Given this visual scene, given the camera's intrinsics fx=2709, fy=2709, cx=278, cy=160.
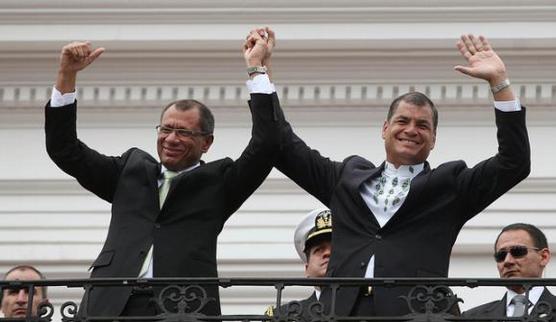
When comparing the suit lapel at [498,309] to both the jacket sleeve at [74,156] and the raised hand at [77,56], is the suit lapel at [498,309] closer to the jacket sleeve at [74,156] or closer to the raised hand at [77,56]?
the jacket sleeve at [74,156]

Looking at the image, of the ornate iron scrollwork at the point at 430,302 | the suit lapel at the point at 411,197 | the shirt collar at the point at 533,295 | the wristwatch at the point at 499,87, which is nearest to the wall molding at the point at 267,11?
the shirt collar at the point at 533,295

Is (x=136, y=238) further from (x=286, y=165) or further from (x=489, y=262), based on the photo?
(x=489, y=262)

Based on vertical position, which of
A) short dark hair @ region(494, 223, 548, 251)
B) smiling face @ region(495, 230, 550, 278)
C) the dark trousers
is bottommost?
the dark trousers

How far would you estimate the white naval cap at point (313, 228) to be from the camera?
10.9 metres

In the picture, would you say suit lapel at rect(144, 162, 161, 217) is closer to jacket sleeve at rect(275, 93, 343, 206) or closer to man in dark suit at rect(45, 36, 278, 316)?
man in dark suit at rect(45, 36, 278, 316)

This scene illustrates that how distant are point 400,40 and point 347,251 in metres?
5.19

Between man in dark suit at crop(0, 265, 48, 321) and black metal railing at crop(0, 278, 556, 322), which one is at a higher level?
man in dark suit at crop(0, 265, 48, 321)

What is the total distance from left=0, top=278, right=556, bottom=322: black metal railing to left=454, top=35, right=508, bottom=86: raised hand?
0.86 metres

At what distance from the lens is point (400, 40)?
14.9m

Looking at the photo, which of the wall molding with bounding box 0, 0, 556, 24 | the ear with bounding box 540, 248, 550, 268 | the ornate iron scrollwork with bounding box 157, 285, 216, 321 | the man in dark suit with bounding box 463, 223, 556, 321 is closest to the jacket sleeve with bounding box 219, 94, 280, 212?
the ornate iron scrollwork with bounding box 157, 285, 216, 321

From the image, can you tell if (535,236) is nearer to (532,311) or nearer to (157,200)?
(532,311)

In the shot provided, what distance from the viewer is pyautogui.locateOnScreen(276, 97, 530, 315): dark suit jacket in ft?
32.0

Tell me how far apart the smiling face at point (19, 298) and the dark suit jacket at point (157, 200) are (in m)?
0.95

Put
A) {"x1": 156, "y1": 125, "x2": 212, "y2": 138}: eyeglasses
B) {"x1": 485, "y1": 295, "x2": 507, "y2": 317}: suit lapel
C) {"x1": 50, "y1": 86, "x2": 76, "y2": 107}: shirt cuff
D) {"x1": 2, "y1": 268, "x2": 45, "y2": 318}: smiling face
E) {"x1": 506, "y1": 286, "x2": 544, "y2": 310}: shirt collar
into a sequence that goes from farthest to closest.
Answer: {"x1": 2, "y1": 268, "x2": 45, "y2": 318}: smiling face → {"x1": 506, "y1": 286, "x2": 544, "y2": 310}: shirt collar → {"x1": 485, "y1": 295, "x2": 507, "y2": 317}: suit lapel → {"x1": 50, "y1": 86, "x2": 76, "y2": 107}: shirt cuff → {"x1": 156, "y1": 125, "x2": 212, "y2": 138}: eyeglasses
